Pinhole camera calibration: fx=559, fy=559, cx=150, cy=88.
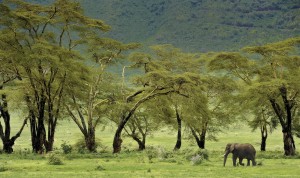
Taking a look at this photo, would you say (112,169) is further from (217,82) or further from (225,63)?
(217,82)

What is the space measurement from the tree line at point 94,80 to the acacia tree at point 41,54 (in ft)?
0.28

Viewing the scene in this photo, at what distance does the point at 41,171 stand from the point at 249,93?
23312 mm

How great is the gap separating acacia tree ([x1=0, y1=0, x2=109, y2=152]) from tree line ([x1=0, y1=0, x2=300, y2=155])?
0.28ft

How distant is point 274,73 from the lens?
178 feet

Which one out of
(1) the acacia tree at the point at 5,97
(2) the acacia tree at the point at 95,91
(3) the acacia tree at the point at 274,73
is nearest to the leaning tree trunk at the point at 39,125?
(1) the acacia tree at the point at 5,97

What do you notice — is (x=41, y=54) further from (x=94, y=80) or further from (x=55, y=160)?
(x=94, y=80)

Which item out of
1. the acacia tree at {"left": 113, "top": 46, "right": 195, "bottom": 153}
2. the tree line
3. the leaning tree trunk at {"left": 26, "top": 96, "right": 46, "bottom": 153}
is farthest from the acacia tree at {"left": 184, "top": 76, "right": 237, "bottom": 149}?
the leaning tree trunk at {"left": 26, "top": 96, "right": 46, "bottom": 153}

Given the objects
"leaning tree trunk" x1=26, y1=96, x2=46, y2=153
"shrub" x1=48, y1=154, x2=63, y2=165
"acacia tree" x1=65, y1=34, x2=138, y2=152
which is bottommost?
"shrub" x1=48, y1=154, x2=63, y2=165

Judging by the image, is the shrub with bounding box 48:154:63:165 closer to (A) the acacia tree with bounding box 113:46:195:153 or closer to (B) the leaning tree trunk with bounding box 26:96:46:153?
(B) the leaning tree trunk with bounding box 26:96:46:153

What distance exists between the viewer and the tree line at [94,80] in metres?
48.7

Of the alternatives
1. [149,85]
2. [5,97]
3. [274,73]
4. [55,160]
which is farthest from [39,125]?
[274,73]

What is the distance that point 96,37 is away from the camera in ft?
186

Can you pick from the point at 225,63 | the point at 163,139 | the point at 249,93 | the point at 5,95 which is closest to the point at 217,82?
the point at 225,63

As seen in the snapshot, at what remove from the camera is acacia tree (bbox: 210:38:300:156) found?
50.4m
